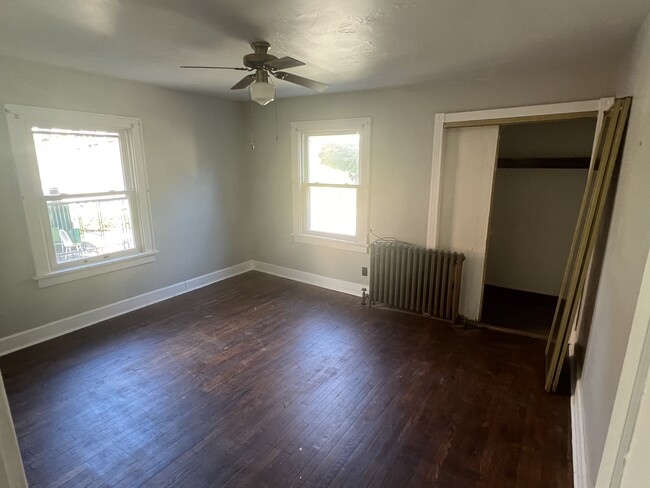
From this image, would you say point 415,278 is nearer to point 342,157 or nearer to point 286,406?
point 342,157

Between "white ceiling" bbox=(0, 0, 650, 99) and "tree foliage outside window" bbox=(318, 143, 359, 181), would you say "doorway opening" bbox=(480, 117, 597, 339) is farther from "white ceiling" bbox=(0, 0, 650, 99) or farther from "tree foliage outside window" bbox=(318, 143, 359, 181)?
"tree foliage outside window" bbox=(318, 143, 359, 181)

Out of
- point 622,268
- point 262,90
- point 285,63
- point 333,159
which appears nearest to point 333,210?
point 333,159

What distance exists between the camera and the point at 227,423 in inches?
87.5

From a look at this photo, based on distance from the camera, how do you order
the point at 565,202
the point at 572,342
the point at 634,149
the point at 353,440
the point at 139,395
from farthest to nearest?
1. the point at 565,202
2. the point at 572,342
3. the point at 139,395
4. the point at 353,440
5. the point at 634,149

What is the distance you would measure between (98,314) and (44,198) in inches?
49.4

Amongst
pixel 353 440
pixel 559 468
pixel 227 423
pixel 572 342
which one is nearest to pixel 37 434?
pixel 227 423

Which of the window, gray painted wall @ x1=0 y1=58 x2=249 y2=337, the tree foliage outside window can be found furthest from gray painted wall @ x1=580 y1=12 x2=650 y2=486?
gray painted wall @ x1=0 y1=58 x2=249 y2=337

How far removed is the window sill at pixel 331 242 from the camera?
4262 millimetres

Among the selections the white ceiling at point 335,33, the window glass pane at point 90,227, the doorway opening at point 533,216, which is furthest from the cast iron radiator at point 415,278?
the window glass pane at point 90,227

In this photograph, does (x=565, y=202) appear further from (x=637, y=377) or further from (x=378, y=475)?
(x=637, y=377)

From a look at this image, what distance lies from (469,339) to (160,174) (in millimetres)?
3711

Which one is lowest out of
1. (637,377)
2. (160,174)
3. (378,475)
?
(378,475)

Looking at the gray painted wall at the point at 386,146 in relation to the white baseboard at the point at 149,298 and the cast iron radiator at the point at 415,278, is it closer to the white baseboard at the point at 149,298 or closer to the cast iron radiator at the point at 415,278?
the white baseboard at the point at 149,298

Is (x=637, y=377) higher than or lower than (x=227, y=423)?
higher
